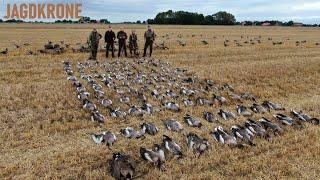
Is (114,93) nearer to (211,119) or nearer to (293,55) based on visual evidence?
(211,119)

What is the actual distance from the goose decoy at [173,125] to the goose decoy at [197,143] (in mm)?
795

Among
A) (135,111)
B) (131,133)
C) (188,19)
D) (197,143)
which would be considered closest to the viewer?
(197,143)

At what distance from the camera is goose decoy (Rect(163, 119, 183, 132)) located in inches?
351

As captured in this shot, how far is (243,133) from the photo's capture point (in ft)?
27.0

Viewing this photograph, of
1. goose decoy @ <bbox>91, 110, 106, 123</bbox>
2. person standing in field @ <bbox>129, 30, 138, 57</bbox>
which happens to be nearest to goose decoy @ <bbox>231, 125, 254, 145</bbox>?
goose decoy @ <bbox>91, 110, 106, 123</bbox>

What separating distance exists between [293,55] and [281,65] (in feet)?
16.6

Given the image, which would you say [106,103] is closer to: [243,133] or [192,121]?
[192,121]

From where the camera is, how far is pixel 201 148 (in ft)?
24.8

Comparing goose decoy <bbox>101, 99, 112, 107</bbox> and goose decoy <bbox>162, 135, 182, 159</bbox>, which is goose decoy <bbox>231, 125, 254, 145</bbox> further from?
goose decoy <bbox>101, 99, 112, 107</bbox>

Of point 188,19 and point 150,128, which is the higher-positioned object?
point 188,19

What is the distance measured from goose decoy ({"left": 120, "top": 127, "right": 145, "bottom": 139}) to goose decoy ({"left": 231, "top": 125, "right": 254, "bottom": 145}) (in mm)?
1956

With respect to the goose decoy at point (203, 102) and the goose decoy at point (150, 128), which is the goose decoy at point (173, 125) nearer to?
the goose decoy at point (150, 128)

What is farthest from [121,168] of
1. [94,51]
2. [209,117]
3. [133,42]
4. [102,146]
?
[133,42]

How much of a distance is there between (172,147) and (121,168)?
135cm
